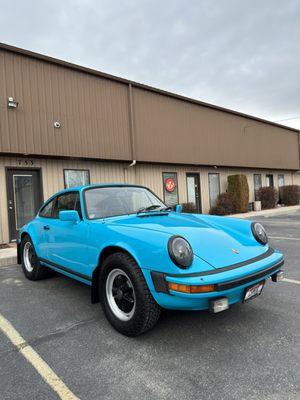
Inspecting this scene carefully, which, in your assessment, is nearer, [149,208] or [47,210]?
[149,208]

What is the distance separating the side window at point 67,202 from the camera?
429 centimetres

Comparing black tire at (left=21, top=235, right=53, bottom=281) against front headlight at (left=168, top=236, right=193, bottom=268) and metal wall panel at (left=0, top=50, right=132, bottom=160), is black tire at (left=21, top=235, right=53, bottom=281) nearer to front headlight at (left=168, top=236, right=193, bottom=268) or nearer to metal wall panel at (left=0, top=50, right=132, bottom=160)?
front headlight at (left=168, top=236, right=193, bottom=268)

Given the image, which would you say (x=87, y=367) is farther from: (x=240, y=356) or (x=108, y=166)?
(x=108, y=166)

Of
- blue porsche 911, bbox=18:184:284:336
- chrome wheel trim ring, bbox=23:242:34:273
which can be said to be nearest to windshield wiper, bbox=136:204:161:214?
blue porsche 911, bbox=18:184:284:336

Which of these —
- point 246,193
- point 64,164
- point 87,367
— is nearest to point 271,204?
point 246,193

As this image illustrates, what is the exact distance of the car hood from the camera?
2959mm

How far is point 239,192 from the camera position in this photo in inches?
634

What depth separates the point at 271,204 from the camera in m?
18.8

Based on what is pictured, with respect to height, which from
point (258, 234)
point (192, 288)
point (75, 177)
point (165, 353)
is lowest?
point (165, 353)

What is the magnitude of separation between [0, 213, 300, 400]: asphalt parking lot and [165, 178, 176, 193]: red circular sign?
32.6ft

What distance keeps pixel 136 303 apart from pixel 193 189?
12.7 metres

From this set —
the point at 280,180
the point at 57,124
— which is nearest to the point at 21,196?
the point at 57,124

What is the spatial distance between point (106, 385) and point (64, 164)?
29.3 ft

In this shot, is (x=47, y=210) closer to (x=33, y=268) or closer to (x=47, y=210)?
(x=47, y=210)
